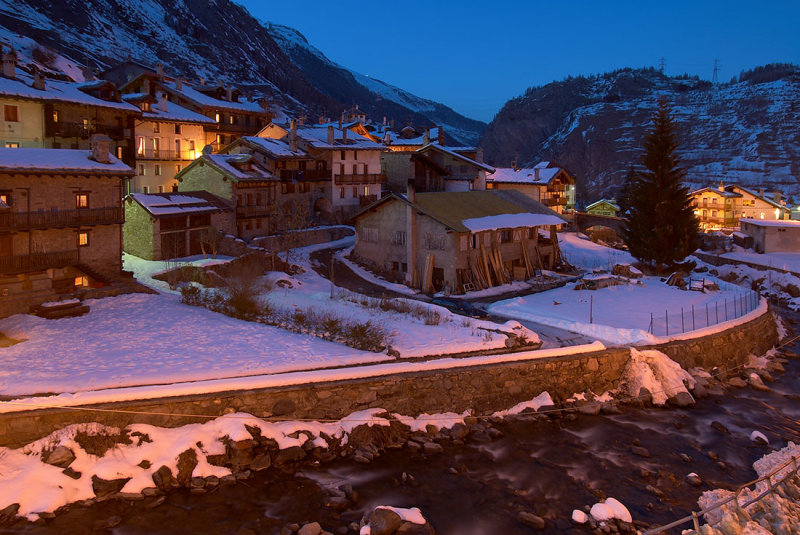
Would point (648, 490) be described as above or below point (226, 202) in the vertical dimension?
below

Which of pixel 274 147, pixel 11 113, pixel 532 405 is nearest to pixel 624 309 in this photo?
pixel 532 405

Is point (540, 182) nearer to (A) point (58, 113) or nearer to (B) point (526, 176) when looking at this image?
(B) point (526, 176)

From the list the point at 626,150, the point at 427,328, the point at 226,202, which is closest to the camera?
the point at 427,328

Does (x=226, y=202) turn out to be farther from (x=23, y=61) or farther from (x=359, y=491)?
(x=23, y=61)

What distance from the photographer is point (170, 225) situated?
41781mm

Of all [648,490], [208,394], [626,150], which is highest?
[626,150]

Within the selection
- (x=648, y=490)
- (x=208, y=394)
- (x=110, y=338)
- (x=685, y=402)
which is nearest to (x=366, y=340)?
(x=208, y=394)

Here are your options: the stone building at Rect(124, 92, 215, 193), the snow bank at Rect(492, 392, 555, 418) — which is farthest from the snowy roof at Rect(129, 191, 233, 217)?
the snow bank at Rect(492, 392, 555, 418)

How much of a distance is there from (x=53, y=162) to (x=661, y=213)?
40.3 m

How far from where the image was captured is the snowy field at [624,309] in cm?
3087

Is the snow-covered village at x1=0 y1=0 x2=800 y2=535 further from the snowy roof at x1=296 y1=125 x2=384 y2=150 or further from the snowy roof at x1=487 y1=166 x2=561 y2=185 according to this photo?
the snowy roof at x1=487 y1=166 x2=561 y2=185

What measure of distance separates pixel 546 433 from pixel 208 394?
12168 mm

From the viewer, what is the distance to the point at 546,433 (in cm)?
2392

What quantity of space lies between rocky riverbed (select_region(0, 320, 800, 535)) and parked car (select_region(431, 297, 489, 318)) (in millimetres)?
9450
